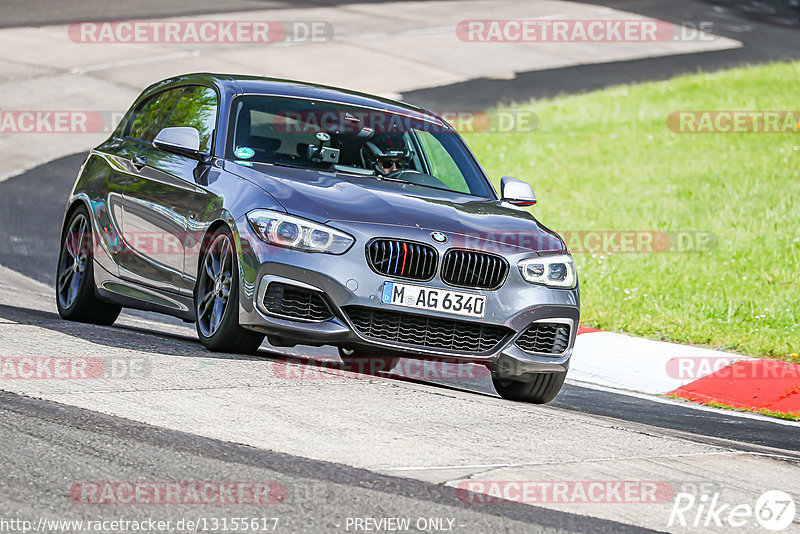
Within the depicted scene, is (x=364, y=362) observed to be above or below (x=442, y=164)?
below

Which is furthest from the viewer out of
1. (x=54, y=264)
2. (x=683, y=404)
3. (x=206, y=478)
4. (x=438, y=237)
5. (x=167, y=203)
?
(x=54, y=264)

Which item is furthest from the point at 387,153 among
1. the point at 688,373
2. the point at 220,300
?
the point at 688,373

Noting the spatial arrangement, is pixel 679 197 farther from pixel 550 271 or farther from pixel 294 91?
pixel 550 271

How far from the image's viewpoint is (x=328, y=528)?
4430 millimetres

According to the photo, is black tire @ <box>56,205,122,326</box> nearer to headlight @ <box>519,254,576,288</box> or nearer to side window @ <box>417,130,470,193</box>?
side window @ <box>417,130,470,193</box>

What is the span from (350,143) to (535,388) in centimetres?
192

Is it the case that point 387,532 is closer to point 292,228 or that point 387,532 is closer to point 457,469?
point 457,469

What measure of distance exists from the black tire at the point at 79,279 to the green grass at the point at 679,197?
179 inches

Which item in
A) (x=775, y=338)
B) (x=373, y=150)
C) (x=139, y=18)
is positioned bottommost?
(x=775, y=338)

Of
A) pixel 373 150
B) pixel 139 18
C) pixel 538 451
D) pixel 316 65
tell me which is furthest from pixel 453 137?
pixel 139 18

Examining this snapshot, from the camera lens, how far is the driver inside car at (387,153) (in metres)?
8.37

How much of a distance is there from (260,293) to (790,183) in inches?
452

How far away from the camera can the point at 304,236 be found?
23.1 ft

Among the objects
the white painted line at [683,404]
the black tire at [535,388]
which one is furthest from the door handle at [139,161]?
the white painted line at [683,404]
